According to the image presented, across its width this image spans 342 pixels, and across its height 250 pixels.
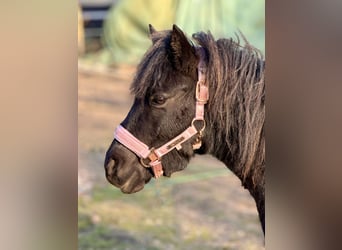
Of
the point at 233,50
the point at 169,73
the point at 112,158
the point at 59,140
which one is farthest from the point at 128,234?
the point at 233,50

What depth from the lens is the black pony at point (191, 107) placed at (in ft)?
4.31

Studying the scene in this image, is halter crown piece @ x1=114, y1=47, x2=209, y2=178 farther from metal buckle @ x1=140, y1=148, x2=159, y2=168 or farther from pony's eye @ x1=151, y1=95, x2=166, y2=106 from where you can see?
pony's eye @ x1=151, y1=95, x2=166, y2=106

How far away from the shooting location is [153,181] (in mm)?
1431

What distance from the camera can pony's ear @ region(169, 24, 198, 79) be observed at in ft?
4.24

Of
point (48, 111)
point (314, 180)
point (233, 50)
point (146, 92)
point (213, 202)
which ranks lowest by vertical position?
point (213, 202)

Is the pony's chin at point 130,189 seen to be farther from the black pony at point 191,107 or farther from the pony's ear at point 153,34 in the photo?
the pony's ear at point 153,34

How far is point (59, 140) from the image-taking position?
1.43 metres

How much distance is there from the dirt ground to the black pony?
0.06 meters

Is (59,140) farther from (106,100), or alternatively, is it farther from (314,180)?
(314,180)

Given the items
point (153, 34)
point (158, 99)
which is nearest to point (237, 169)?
point (158, 99)

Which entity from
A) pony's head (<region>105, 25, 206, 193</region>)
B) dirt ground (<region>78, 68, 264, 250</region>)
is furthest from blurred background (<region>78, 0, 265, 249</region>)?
pony's head (<region>105, 25, 206, 193</region>)

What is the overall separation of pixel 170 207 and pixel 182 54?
19.9 inches

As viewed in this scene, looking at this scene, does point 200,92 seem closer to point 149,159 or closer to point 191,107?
point 191,107

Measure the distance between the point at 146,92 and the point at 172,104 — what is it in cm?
9
